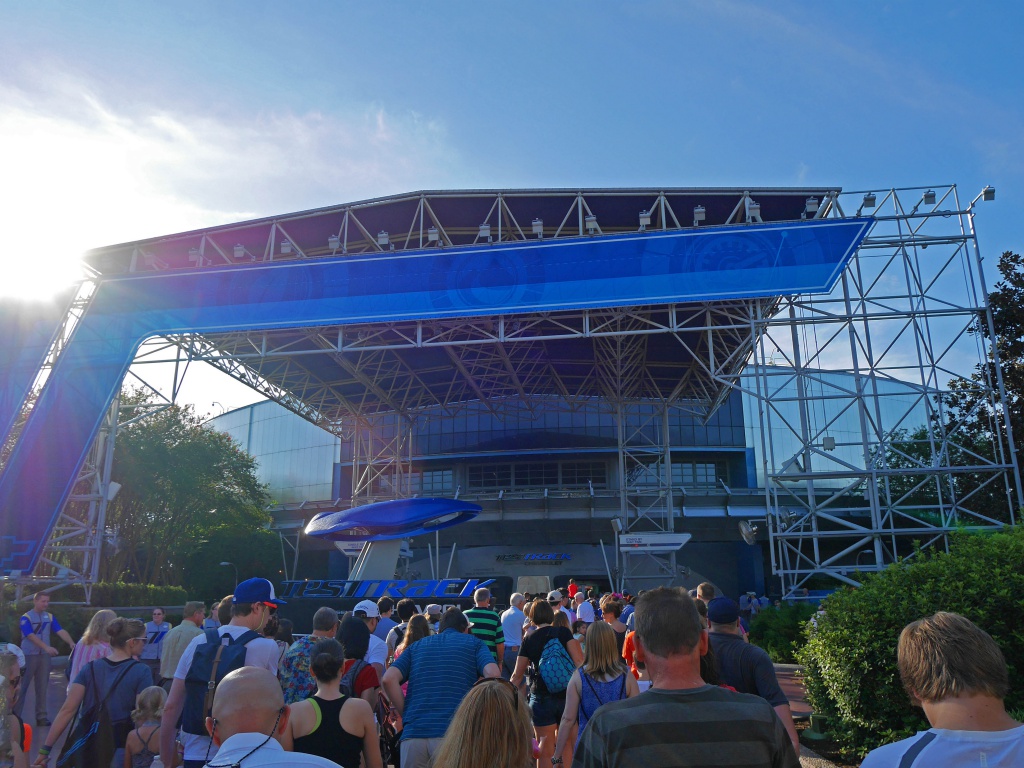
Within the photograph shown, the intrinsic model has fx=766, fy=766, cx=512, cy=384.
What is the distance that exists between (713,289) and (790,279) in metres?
2.08

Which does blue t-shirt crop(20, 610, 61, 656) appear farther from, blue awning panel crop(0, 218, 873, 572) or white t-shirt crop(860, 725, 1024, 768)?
blue awning panel crop(0, 218, 873, 572)

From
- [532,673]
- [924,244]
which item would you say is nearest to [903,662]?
[532,673]

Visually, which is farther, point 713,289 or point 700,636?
point 713,289

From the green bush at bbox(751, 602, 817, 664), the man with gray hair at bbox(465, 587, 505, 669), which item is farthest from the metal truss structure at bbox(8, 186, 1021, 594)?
the man with gray hair at bbox(465, 587, 505, 669)

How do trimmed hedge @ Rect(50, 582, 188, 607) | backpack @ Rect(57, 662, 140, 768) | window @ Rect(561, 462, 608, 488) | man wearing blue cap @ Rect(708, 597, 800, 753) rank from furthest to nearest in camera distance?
window @ Rect(561, 462, 608, 488) → trimmed hedge @ Rect(50, 582, 188, 607) → backpack @ Rect(57, 662, 140, 768) → man wearing blue cap @ Rect(708, 597, 800, 753)

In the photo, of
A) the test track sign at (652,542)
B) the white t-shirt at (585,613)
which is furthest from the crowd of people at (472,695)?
the test track sign at (652,542)

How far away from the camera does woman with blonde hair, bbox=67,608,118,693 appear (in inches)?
257

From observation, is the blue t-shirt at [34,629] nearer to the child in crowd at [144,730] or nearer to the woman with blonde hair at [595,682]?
the child in crowd at [144,730]

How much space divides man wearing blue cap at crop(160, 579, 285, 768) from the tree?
3150 cm

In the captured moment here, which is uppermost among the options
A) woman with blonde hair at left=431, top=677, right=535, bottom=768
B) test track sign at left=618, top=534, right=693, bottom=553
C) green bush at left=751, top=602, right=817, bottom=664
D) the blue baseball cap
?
test track sign at left=618, top=534, right=693, bottom=553

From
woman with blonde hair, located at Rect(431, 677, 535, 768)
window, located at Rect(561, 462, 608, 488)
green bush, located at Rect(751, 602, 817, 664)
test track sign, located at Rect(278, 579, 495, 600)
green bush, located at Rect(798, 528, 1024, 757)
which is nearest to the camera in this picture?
woman with blonde hair, located at Rect(431, 677, 535, 768)

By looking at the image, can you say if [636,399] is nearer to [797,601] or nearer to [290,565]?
[797,601]

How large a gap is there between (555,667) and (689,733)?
13.9ft

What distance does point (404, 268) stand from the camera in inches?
883
